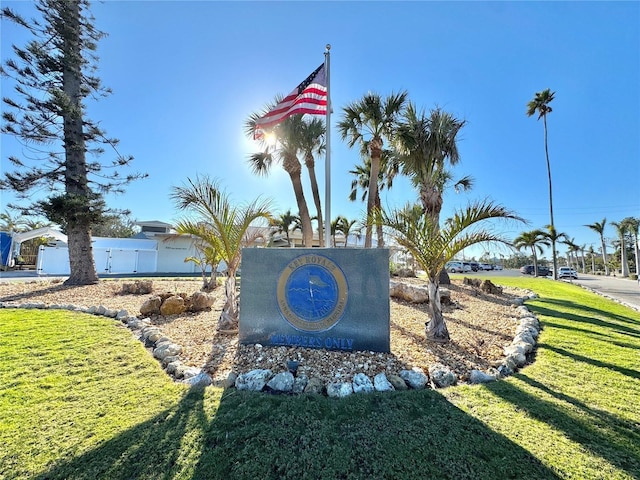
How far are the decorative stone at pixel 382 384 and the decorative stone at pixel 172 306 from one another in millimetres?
5707

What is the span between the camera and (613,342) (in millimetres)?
5328

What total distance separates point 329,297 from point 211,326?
10.1 ft

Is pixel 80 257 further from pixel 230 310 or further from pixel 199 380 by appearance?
pixel 199 380

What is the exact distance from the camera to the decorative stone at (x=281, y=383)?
3369 mm

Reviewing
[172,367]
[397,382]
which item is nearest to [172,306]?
[172,367]

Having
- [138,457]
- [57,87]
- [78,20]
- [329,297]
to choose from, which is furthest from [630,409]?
[78,20]

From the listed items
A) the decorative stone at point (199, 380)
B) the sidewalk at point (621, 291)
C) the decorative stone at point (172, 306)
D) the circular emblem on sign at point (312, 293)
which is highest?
the circular emblem on sign at point (312, 293)

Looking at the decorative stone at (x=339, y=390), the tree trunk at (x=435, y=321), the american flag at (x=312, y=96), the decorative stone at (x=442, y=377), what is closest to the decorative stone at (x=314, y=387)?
the decorative stone at (x=339, y=390)

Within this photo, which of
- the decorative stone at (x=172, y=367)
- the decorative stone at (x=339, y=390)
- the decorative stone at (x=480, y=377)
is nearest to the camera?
the decorative stone at (x=339, y=390)

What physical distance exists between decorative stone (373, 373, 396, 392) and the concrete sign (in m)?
1.00

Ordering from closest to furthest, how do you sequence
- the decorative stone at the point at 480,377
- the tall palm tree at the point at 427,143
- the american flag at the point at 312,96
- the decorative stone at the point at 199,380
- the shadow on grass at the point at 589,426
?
the shadow on grass at the point at 589,426 < the decorative stone at the point at 199,380 < the decorative stone at the point at 480,377 < the american flag at the point at 312,96 < the tall palm tree at the point at 427,143

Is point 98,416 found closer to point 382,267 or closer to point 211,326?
point 211,326

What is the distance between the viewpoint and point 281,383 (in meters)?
3.43

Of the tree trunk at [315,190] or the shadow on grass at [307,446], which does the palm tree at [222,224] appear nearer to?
the shadow on grass at [307,446]
